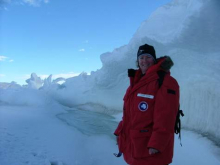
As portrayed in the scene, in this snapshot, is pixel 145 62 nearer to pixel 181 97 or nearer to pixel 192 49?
pixel 181 97

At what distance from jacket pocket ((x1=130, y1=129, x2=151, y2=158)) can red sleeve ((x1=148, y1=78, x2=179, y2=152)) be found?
0.10m

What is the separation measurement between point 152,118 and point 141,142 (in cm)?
22

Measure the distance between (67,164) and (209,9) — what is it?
5731 mm

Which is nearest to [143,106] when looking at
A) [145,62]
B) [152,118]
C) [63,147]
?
[152,118]

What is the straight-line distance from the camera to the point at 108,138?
18.4 feet

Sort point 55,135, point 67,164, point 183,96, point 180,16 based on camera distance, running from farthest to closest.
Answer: point 180,16
point 183,96
point 55,135
point 67,164

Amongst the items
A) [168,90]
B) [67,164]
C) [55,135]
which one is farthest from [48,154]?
[168,90]

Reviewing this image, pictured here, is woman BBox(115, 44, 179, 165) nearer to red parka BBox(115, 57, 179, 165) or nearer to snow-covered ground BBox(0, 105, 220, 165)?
red parka BBox(115, 57, 179, 165)

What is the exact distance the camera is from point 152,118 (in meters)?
1.73

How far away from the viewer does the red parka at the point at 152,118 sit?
1.63 metres

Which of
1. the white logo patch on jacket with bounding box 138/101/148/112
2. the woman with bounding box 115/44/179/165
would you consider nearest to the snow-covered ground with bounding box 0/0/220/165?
the woman with bounding box 115/44/179/165

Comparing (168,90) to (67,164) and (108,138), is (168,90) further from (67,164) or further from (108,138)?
(108,138)

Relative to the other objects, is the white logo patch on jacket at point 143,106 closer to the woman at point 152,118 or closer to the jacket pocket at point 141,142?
the woman at point 152,118

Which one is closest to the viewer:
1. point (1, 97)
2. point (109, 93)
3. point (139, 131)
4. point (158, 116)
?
point (158, 116)
